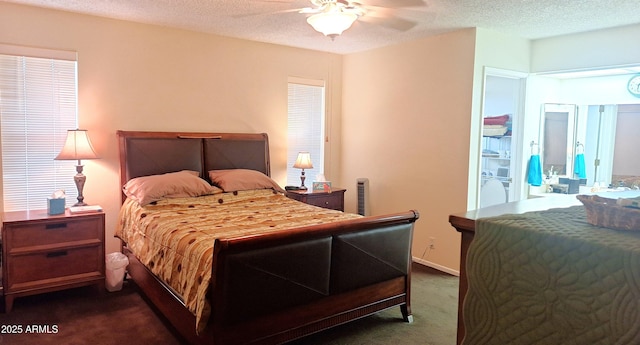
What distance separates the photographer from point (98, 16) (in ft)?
12.6

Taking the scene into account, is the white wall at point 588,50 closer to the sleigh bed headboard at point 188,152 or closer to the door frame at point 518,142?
the door frame at point 518,142

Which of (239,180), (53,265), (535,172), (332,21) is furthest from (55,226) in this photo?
(535,172)

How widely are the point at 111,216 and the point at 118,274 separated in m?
0.68

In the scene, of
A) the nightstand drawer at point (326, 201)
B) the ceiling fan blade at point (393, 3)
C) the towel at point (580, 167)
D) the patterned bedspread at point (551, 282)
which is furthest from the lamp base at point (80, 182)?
the towel at point (580, 167)

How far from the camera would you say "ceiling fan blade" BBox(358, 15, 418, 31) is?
3.72 meters

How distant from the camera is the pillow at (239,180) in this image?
4.12 metres

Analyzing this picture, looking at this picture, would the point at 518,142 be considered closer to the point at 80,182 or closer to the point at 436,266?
the point at 436,266

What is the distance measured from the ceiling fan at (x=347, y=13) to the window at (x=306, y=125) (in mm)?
1587

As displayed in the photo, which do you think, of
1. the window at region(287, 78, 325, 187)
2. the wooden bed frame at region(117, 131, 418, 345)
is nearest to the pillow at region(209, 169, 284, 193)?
the window at region(287, 78, 325, 187)

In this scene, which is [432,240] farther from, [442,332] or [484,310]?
[484,310]

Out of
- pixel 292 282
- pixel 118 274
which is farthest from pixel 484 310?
pixel 118 274

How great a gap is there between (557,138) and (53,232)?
5.05 m

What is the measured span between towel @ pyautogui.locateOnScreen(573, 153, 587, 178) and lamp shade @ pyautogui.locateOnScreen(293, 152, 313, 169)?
9.88 feet

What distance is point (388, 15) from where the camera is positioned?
3.62 m
